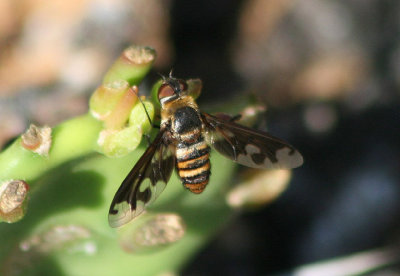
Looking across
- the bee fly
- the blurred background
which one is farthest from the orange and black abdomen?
the blurred background

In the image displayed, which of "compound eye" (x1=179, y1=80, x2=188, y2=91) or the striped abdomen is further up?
"compound eye" (x1=179, y1=80, x2=188, y2=91)

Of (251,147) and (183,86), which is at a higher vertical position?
(183,86)

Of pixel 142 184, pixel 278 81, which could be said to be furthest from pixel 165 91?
pixel 278 81

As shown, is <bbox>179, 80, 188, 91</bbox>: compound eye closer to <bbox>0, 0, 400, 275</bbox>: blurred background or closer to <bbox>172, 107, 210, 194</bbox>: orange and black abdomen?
<bbox>172, 107, 210, 194</bbox>: orange and black abdomen

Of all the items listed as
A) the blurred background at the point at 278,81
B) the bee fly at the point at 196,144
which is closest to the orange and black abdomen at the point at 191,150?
the bee fly at the point at 196,144

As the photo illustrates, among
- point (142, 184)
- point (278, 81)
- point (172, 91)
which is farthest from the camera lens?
point (278, 81)

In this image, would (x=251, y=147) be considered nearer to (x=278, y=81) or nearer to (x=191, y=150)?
(x=191, y=150)
